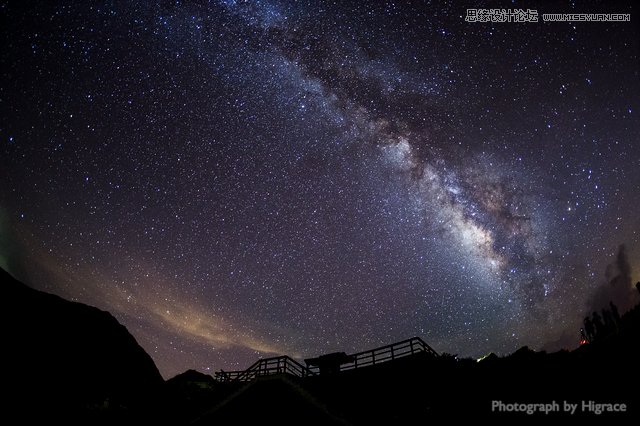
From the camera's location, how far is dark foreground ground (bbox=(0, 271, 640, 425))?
11.1 meters

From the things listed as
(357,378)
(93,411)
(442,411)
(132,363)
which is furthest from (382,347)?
(132,363)

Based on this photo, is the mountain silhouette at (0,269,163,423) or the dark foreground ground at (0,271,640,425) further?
the mountain silhouette at (0,269,163,423)

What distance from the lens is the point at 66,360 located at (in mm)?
24734

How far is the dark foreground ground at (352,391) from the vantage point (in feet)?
36.4

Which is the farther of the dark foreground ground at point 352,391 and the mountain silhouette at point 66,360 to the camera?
the mountain silhouette at point 66,360

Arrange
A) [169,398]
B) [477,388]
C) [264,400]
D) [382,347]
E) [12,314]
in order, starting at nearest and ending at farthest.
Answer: [477,388] → [264,400] → [382,347] → [169,398] → [12,314]

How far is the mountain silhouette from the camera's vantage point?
60.1 feet

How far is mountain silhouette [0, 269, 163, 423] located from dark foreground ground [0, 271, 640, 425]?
0.10 m

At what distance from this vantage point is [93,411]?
Answer: 17.3 metres

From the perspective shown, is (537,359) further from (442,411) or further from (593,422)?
(442,411)

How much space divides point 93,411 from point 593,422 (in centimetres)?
2454

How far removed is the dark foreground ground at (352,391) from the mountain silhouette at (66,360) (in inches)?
4.1

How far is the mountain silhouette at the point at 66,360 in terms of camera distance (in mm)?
18312

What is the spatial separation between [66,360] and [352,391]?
990 inches
